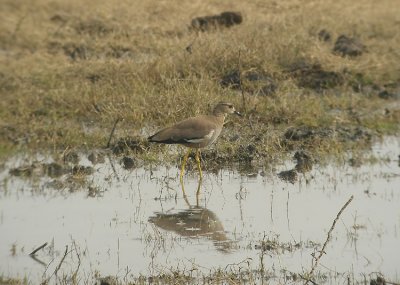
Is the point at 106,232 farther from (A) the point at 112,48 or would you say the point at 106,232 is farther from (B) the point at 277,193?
(A) the point at 112,48

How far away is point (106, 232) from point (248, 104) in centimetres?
432

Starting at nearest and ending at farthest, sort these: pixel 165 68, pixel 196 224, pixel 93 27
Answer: pixel 196 224 < pixel 165 68 < pixel 93 27

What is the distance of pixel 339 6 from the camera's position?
690 inches

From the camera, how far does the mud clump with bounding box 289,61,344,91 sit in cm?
1337

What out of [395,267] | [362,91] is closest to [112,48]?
[362,91]

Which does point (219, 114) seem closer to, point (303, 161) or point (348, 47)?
point (303, 161)

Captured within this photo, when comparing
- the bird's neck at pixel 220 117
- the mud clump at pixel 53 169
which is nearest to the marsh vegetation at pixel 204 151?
the mud clump at pixel 53 169

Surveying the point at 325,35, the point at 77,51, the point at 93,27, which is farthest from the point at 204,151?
the point at 93,27

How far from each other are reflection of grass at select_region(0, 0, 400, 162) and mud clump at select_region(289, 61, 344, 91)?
9 centimetres

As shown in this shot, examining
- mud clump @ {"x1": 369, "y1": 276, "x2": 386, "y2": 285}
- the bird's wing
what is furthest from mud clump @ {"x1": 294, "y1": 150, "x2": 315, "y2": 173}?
mud clump @ {"x1": 369, "y1": 276, "x2": 386, "y2": 285}

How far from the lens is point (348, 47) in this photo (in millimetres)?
14367

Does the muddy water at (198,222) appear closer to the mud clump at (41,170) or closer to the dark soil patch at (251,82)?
the mud clump at (41,170)

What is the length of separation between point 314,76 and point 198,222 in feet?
18.6

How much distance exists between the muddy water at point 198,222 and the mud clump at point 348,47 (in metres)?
4.00
